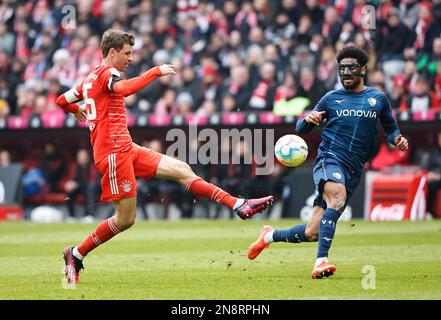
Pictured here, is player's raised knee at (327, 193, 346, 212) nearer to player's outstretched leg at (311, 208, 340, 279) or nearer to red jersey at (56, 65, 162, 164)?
player's outstretched leg at (311, 208, 340, 279)

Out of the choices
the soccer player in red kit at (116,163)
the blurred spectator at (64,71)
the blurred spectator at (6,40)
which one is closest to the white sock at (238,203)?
the soccer player in red kit at (116,163)

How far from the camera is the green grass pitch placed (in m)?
8.37

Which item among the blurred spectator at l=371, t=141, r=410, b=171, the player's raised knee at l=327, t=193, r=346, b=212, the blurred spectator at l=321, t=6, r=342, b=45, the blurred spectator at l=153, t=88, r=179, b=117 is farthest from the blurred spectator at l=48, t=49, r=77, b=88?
the player's raised knee at l=327, t=193, r=346, b=212

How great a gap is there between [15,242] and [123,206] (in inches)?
222

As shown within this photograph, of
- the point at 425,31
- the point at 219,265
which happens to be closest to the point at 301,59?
the point at 425,31

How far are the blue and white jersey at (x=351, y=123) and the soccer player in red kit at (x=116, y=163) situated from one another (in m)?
0.82

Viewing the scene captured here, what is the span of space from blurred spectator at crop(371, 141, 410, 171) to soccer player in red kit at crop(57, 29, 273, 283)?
9.83 meters

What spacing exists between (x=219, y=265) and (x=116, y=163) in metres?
2.09

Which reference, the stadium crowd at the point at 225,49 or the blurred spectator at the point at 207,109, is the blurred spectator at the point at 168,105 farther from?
the blurred spectator at the point at 207,109

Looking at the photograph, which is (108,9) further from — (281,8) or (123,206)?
(123,206)

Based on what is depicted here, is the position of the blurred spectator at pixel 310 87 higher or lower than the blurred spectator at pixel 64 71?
lower

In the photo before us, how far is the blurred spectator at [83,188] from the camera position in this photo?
67.2 ft

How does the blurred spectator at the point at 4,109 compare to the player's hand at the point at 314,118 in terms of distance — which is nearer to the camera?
the player's hand at the point at 314,118
